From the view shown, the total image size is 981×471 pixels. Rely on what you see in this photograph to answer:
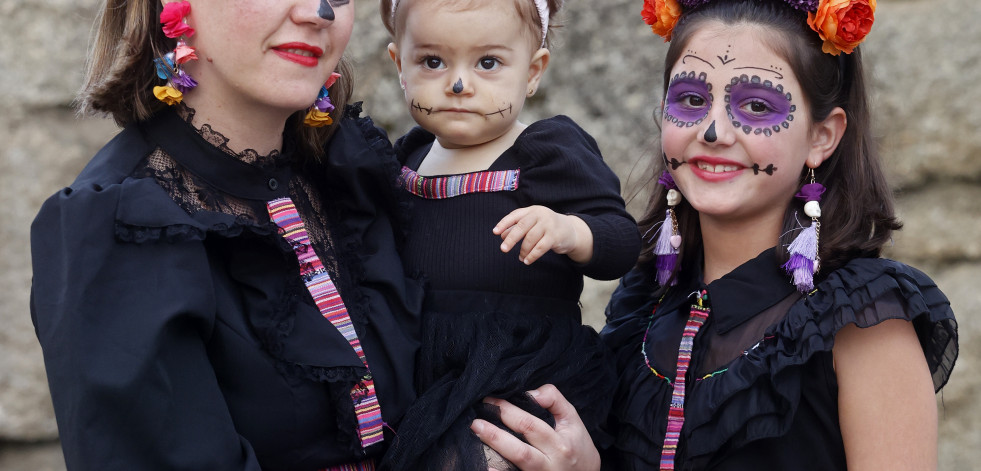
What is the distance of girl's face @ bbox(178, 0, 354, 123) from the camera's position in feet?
5.77

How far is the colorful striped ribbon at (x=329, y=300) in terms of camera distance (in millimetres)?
1839

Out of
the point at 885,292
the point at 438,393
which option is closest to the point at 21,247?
the point at 438,393

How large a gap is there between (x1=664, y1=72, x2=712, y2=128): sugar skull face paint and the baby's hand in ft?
1.17

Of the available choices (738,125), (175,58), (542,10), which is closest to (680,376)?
(738,125)

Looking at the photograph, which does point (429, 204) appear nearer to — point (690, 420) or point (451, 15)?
point (451, 15)

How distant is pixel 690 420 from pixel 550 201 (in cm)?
56

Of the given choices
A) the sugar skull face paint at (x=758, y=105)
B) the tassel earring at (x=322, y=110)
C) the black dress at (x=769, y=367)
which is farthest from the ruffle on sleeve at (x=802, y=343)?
the tassel earring at (x=322, y=110)

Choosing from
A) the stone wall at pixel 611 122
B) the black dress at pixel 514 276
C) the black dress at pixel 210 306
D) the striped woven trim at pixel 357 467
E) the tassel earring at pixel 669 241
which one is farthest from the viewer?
the stone wall at pixel 611 122

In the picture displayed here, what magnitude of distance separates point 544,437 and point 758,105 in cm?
85

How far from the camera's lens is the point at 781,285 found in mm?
2109

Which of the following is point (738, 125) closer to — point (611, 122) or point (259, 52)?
point (259, 52)

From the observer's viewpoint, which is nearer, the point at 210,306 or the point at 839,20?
the point at 210,306

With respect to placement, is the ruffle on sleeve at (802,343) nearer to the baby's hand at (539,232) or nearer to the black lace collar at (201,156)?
the baby's hand at (539,232)

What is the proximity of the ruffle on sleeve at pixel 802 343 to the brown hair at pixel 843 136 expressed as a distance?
7 centimetres
